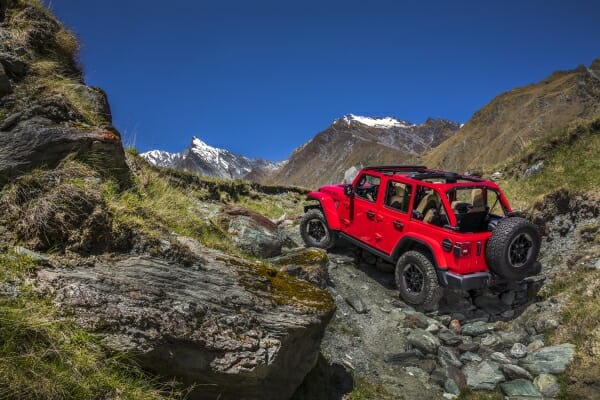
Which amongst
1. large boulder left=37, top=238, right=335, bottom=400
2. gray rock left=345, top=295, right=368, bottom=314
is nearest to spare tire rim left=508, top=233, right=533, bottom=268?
gray rock left=345, top=295, right=368, bottom=314

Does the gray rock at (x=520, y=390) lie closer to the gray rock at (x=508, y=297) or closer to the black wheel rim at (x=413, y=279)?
the black wheel rim at (x=413, y=279)

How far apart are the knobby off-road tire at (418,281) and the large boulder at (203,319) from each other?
10.9 feet

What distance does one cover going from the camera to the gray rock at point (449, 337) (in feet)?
23.0

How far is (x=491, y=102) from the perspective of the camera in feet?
380

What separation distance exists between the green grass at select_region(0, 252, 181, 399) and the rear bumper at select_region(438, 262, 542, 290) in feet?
17.4

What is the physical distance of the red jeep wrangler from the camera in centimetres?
735

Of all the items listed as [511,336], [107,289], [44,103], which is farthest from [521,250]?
[44,103]

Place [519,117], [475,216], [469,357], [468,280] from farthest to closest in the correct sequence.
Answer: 1. [519,117]
2. [475,216]
3. [468,280]
4. [469,357]

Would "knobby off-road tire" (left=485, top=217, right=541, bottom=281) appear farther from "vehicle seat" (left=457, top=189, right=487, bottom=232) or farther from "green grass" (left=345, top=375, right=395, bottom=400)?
"green grass" (left=345, top=375, right=395, bottom=400)

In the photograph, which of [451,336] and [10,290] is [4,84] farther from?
[451,336]

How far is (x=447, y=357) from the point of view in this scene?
659 cm

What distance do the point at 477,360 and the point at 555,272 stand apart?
2973 mm

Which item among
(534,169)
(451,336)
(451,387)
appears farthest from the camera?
(534,169)

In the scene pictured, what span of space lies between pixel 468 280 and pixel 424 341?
1350 millimetres
